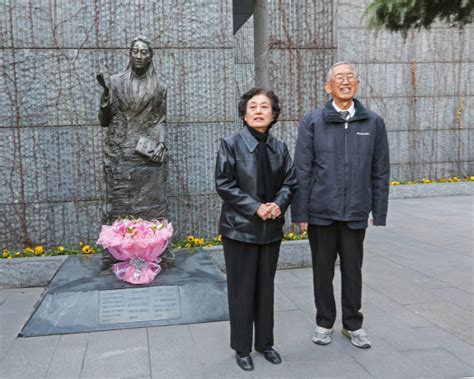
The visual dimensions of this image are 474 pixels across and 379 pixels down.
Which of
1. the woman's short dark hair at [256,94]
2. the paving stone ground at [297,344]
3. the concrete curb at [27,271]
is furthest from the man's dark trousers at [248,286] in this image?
the concrete curb at [27,271]

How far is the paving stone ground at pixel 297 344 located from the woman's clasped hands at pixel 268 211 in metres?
1.04

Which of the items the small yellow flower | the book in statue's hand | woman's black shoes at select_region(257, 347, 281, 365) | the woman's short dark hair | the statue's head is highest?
the statue's head

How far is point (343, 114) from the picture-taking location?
11.7ft

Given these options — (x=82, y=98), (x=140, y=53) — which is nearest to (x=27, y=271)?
(x=82, y=98)

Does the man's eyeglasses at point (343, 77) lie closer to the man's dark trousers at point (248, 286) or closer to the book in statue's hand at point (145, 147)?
the man's dark trousers at point (248, 286)

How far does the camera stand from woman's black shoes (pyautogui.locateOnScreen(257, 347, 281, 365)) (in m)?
3.35

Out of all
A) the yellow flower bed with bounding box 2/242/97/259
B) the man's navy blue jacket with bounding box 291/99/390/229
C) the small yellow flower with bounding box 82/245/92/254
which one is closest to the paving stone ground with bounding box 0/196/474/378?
the yellow flower bed with bounding box 2/242/97/259

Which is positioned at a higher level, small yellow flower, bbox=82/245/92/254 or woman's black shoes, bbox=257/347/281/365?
small yellow flower, bbox=82/245/92/254

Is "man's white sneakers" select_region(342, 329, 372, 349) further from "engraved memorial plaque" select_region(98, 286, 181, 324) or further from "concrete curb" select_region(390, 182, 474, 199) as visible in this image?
"concrete curb" select_region(390, 182, 474, 199)

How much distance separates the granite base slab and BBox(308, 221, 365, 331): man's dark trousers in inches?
38.1

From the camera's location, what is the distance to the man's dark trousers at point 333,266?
3607 millimetres

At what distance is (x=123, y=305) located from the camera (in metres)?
4.18

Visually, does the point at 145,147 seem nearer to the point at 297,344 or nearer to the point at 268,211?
the point at 268,211

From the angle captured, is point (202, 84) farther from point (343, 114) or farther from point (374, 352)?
point (374, 352)
